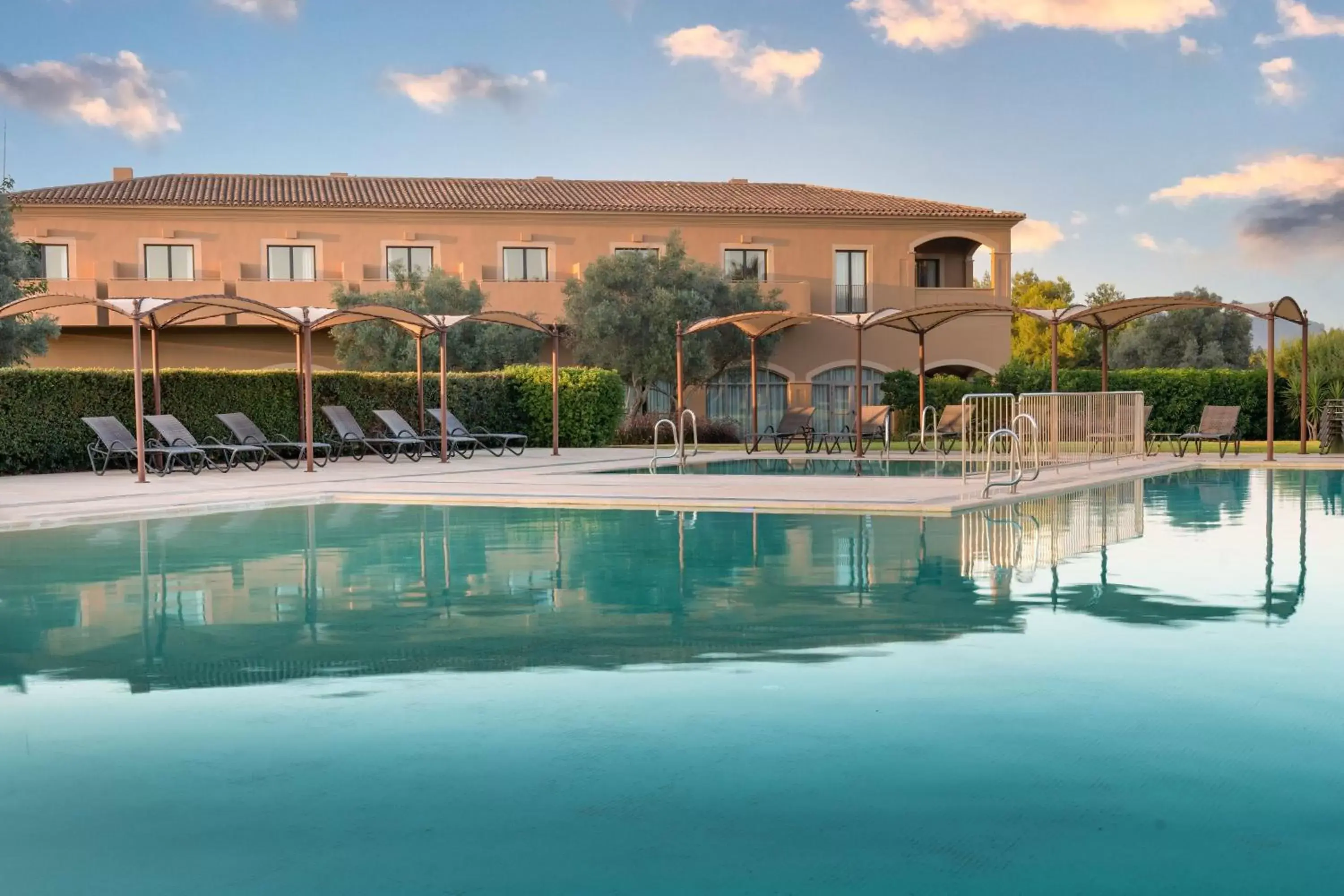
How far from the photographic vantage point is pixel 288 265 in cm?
3575

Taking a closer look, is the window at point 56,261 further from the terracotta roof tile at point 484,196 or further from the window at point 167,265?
the window at point 167,265

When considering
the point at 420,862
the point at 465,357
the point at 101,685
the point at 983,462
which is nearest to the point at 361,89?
the point at 465,357

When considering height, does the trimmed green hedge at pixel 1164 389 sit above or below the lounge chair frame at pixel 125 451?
above

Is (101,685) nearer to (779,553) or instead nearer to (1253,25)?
(779,553)

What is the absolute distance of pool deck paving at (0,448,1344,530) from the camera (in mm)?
12445

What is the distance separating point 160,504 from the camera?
41.7ft

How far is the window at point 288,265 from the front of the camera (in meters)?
35.7

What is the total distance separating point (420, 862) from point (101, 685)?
256cm

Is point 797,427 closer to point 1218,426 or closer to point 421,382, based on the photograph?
point 421,382

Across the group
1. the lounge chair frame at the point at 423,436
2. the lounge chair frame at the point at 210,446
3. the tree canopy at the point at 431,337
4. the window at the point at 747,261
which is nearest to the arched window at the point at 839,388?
the window at the point at 747,261

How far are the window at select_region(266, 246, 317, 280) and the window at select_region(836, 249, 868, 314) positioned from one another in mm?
14304

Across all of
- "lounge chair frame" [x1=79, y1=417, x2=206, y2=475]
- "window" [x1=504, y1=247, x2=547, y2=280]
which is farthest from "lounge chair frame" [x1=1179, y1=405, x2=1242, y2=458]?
"window" [x1=504, y1=247, x2=547, y2=280]

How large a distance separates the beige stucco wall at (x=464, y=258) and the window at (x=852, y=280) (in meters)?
0.18

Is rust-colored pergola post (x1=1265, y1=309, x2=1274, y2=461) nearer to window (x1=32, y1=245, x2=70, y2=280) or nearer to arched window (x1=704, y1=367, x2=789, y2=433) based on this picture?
arched window (x1=704, y1=367, x2=789, y2=433)
